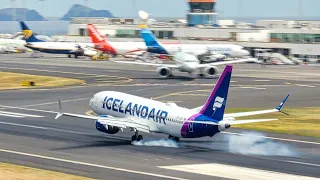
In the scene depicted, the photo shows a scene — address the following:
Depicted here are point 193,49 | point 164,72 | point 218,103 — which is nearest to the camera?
point 218,103

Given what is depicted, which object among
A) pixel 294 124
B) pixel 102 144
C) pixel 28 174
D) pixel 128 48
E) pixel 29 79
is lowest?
pixel 128 48

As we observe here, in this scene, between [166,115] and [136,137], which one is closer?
[166,115]

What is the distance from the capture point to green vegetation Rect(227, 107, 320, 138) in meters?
66.0

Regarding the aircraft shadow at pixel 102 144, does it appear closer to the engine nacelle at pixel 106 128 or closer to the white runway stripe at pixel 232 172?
the engine nacelle at pixel 106 128

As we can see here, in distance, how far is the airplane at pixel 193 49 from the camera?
160m

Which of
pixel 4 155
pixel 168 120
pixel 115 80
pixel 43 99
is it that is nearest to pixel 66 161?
pixel 4 155

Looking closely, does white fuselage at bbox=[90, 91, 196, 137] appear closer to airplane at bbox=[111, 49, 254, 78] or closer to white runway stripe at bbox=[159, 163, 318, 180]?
white runway stripe at bbox=[159, 163, 318, 180]

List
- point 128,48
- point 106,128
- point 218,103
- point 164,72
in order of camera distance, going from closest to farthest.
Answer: point 218,103 < point 106,128 < point 164,72 < point 128,48

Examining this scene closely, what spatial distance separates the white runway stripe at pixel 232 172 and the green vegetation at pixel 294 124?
17932mm

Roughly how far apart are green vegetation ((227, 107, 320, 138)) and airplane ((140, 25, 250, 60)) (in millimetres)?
77710

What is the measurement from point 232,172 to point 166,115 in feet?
33.5

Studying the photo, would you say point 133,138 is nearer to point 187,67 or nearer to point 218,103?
point 218,103

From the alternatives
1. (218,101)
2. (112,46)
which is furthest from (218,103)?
(112,46)

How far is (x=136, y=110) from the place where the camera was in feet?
190
